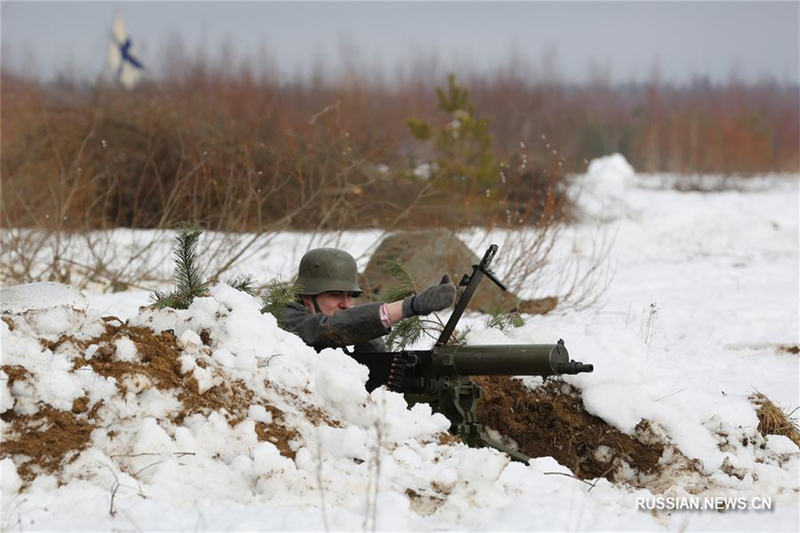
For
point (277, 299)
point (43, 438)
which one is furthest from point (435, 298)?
point (43, 438)

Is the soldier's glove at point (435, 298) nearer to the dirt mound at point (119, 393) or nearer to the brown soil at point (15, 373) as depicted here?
the dirt mound at point (119, 393)

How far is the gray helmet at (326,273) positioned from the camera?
5414 mm

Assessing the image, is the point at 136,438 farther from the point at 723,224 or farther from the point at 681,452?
the point at 723,224

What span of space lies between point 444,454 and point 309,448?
1.95 ft

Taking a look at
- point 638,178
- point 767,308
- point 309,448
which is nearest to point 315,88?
point 638,178

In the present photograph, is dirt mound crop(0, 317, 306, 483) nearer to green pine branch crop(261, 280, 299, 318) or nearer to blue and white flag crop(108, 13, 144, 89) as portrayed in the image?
green pine branch crop(261, 280, 299, 318)

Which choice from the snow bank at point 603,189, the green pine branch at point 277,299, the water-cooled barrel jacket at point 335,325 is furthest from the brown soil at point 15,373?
the snow bank at point 603,189

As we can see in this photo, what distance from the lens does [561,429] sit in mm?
5148

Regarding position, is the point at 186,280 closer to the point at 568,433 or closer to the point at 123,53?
the point at 568,433

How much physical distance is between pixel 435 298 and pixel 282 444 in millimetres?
929

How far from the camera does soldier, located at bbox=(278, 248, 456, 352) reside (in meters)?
4.44

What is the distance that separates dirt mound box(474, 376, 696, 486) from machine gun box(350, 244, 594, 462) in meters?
0.58

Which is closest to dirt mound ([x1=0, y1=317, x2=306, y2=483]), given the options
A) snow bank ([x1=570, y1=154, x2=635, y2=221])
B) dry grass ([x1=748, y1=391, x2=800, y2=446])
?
dry grass ([x1=748, y1=391, x2=800, y2=446])

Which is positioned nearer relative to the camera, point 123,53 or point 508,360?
point 508,360
